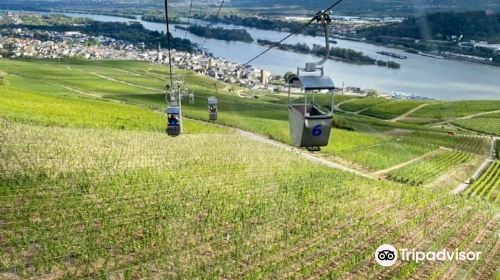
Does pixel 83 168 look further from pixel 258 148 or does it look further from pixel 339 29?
pixel 339 29

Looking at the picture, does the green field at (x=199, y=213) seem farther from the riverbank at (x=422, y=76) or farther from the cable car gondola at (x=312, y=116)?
the riverbank at (x=422, y=76)

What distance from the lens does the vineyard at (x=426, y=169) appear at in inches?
1027

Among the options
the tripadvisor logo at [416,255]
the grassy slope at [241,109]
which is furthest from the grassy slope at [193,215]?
the grassy slope at [241,109]

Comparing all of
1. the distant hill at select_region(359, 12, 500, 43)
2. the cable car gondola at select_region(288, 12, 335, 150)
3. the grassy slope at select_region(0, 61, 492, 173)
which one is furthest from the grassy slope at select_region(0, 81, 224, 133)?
the distant hill at select_region(359, 12, 500, 43)

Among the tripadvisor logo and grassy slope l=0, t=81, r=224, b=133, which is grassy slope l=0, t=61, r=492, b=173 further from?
the tripadvisor logo

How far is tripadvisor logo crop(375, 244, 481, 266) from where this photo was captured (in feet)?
40.9

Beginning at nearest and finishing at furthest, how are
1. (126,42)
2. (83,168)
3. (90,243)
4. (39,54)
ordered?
(90,243) → (83,168) → (39,54) → (126,42)

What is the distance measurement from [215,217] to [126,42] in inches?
5242

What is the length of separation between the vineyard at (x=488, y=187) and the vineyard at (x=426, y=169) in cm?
212

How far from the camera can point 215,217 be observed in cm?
1372

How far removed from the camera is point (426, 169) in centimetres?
2927

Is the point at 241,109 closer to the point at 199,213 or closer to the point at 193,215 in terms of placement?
the point at 199,213

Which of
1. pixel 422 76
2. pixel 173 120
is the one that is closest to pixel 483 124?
pixel 422 76

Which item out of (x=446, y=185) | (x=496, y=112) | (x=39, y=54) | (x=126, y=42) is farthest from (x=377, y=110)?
(x=126, y=42)
